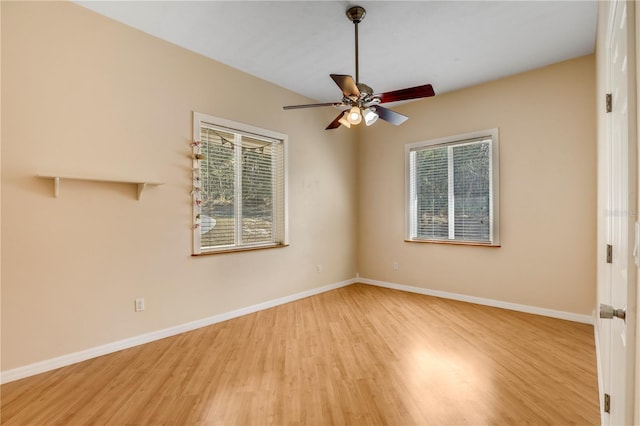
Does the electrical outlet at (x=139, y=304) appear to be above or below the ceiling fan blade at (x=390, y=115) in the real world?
below

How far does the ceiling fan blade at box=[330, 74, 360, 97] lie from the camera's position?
2.42 m

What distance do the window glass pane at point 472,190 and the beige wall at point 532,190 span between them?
7.3 inches

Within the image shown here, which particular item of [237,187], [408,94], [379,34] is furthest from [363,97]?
[237,187]

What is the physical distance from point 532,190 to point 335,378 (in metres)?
3.36

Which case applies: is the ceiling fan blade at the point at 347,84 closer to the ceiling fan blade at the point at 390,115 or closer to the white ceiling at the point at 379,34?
the ceiling fan blade at the point at 390,115

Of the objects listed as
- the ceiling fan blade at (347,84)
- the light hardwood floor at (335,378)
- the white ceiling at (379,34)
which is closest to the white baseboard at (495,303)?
the light hardwood floor at (335,378)

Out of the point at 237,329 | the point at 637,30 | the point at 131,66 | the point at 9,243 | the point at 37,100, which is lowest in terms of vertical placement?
the point at 237,329

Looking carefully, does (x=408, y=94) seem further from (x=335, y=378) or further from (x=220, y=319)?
(x=220, y=319)

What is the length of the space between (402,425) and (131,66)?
377cm

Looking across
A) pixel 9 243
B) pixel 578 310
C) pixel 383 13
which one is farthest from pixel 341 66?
pixel 578 310

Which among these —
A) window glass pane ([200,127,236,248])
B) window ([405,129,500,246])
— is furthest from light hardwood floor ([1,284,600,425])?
window ([405,129,500,246])

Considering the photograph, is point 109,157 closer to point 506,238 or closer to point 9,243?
point 9,243

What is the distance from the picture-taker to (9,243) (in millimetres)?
2416

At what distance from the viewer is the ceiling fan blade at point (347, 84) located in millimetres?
2421
